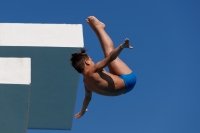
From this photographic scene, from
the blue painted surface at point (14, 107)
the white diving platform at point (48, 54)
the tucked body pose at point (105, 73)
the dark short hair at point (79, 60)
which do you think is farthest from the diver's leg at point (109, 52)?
the white diving platform at point (48, 54)

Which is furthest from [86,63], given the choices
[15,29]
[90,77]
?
[15,29]

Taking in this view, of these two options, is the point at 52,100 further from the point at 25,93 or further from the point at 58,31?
the point at 25,93

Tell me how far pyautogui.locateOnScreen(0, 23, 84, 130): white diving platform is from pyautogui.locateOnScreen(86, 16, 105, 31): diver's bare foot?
2.37 meters

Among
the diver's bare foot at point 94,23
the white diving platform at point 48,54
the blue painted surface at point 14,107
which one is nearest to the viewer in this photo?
the diver's bare foot at point 94,23

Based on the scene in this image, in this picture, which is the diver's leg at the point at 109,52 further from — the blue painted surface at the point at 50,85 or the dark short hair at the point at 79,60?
the blue painted surface at the point at 50,85

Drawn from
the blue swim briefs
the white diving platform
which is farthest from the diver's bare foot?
the white diving platform

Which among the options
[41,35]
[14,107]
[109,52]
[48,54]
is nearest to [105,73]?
[109,52]

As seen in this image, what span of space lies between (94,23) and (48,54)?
2.73 metres

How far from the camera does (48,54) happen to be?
339 inches

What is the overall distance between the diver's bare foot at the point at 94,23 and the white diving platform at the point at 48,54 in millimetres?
2369

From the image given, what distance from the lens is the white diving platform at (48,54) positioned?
337 inches

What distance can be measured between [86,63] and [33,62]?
3315mm

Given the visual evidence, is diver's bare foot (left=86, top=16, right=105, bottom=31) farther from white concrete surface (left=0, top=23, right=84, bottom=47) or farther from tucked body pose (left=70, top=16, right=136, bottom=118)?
white concrete surface (left=0, top=23, right=84, bottom=47)

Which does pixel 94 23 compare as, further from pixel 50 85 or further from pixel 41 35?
pixel 50 85
